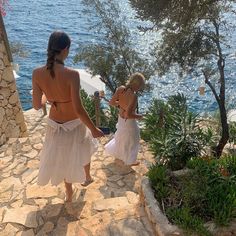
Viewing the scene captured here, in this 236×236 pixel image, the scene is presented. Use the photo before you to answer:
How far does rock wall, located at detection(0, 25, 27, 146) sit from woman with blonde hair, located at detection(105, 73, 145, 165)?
283cm

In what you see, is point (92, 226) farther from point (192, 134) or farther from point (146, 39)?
point (146, 39)

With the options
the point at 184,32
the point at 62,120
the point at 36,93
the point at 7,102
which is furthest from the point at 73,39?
the point at 36,93

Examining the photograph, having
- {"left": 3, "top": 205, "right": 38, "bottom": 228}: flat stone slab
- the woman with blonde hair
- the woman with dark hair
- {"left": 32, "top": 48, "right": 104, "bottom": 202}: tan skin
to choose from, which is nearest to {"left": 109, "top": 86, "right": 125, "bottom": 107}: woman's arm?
the woman with blonde hair

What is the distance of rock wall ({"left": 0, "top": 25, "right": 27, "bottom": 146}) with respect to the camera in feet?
25.7

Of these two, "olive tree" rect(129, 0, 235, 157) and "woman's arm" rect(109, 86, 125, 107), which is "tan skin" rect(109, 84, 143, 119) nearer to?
"woman's arm" rect(109, 86, 125, 107)

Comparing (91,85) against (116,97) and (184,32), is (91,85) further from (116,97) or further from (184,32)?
(116,97)

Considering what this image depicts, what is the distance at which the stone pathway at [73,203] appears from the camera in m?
4.05

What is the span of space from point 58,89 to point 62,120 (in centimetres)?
51

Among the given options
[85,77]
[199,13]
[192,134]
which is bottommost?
[85,77]

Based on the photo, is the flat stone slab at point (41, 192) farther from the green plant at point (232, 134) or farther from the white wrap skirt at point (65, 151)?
the green plant at point (232, 134)

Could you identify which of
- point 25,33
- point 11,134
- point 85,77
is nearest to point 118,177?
point 11,134

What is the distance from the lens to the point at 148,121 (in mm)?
9367

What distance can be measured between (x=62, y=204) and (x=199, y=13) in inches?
255

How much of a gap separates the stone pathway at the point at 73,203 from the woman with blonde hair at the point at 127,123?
27 cm
